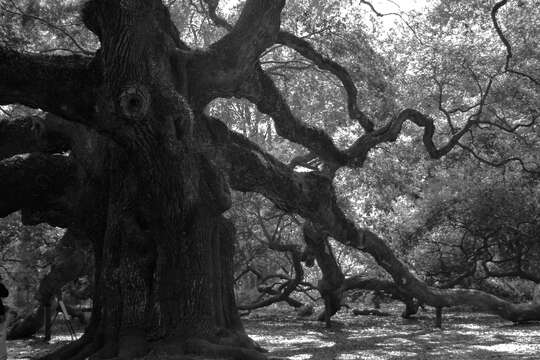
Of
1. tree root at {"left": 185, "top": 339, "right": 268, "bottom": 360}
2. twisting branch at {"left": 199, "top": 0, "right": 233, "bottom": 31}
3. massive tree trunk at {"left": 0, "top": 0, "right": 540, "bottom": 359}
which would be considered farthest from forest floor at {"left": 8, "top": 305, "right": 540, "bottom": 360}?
twisting branch at {"left": 199, "top": 0, "right": 233, "bottom": 31}

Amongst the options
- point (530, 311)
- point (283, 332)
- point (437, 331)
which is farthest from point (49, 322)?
point (530, 311)

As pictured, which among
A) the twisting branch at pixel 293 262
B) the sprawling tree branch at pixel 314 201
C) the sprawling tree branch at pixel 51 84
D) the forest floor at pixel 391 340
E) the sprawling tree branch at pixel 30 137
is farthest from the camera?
the twisting branch at pixel 293 262

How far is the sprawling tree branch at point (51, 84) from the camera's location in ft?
23.0

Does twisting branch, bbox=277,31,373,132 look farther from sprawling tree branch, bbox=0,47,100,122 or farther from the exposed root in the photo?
the exposed root

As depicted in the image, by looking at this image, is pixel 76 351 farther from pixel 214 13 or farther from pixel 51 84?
pixel 214 13

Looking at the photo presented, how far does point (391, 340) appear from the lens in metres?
11.9

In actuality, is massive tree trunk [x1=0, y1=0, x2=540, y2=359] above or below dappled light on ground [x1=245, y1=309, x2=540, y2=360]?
above

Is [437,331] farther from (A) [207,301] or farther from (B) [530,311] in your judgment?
(A) [207,301]

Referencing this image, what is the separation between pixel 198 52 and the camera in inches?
346

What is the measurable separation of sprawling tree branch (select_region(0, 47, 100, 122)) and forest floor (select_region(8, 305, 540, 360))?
447 cm

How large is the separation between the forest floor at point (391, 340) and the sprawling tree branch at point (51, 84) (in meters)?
4.47

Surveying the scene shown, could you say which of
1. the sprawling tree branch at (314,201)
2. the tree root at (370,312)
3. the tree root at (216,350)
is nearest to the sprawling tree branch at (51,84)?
the sprawling tree branch at (314,201)

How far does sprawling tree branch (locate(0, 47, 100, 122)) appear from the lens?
7.01m

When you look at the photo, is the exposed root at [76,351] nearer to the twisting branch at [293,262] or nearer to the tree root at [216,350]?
the tree root at [216,350]
